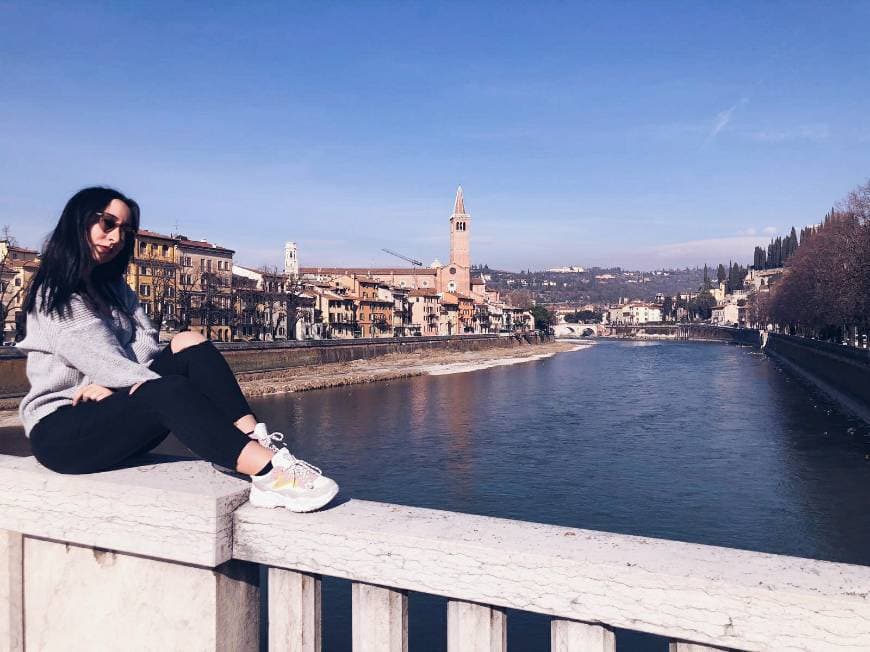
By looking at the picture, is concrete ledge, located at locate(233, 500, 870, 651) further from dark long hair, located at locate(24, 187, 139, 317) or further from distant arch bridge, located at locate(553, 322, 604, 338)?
distant arch bridge, located at locate(553, 322, 604, 338)

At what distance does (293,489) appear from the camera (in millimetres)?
2012

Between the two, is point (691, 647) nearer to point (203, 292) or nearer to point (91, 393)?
point (91, 393)

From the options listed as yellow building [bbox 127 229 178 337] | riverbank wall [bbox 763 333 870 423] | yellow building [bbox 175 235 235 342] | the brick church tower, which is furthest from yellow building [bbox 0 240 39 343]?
the brick church tower

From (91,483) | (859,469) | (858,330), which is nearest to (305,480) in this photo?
(91,483)

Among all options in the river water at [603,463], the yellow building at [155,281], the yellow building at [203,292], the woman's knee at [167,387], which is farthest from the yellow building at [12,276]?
the woman's knee at [167,387]

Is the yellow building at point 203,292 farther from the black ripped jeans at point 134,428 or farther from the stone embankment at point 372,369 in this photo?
the black ripped jeans at point 134,428

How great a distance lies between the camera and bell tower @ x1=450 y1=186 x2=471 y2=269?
110188mm

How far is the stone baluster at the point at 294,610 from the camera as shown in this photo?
201cm

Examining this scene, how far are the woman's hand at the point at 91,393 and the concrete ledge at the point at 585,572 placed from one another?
77 cm

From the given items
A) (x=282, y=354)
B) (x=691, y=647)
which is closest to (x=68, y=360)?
(x=691, y=647)

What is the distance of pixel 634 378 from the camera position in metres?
44.8

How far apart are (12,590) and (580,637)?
6.33 feet

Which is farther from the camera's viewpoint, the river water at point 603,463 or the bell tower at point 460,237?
the bell tower at point 460,237

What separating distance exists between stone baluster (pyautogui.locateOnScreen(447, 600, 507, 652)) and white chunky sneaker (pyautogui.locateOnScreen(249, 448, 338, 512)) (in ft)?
1.61
